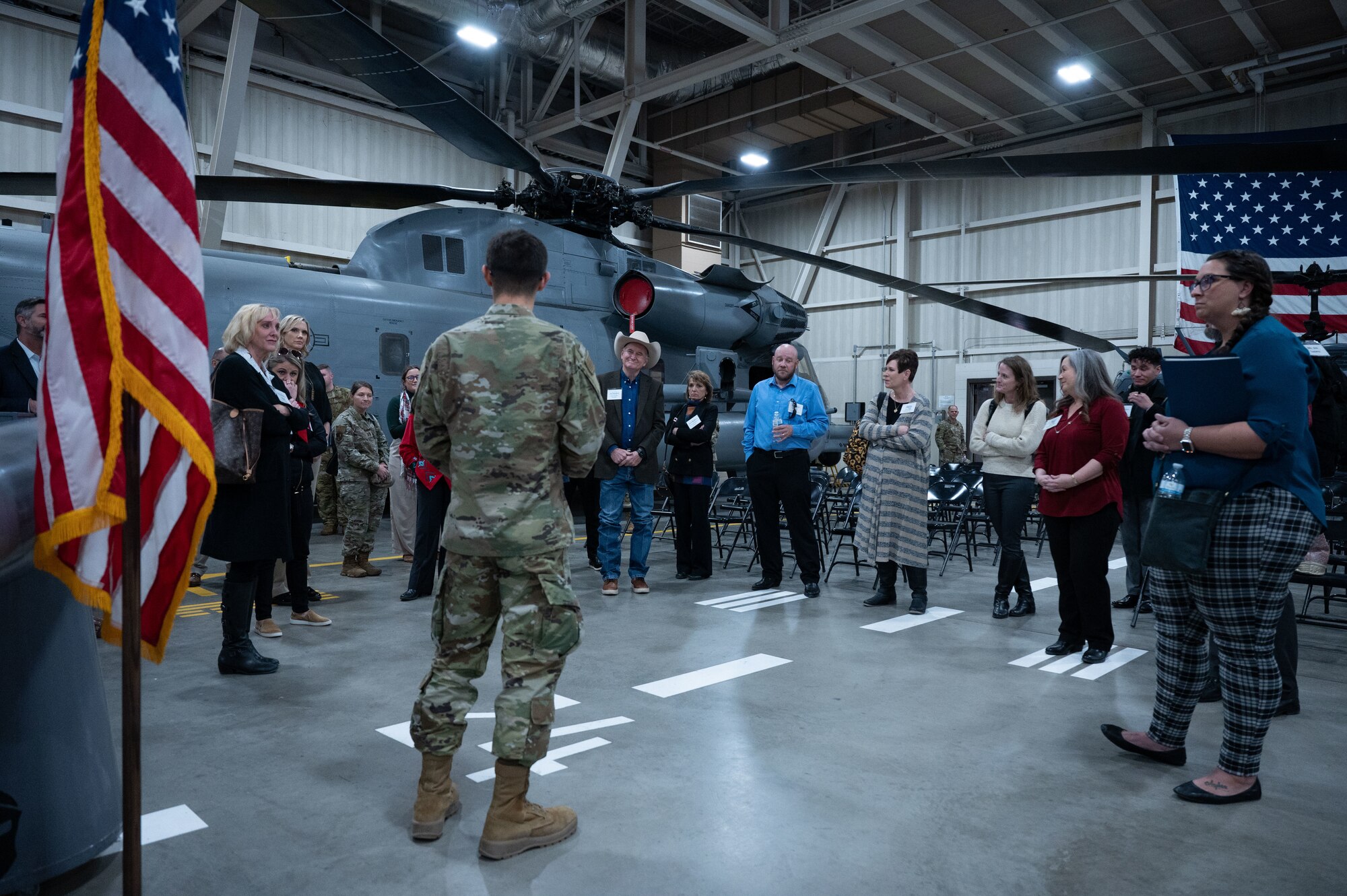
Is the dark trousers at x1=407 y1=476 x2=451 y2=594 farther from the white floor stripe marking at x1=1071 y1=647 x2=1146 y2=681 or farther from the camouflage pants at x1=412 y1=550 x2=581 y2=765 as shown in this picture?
the white floor stripe marking at x1=1071 y1=647 x2=1146 y2=681

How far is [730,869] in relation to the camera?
2229mm

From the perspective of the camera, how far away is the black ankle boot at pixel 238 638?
3.88m

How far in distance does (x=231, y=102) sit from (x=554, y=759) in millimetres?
12033

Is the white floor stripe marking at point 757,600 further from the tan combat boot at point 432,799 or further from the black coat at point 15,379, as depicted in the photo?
the black coat at point 15,379

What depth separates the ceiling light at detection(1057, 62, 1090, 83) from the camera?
14.8 meters

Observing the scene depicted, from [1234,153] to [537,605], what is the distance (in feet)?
11.4

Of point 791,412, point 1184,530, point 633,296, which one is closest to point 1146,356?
point 791,412

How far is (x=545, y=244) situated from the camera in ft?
26.9

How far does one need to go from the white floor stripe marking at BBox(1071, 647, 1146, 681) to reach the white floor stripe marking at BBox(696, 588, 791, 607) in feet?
7.38

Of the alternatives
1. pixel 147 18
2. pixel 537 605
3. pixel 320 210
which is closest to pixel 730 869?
pixel 537 605

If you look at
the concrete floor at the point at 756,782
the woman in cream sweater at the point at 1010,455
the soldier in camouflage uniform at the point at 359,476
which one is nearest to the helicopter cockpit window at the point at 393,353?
the soldier in camouflage uniform at the point at 359,476

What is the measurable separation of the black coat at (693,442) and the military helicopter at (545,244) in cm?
94

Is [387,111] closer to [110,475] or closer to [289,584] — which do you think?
[289,584]

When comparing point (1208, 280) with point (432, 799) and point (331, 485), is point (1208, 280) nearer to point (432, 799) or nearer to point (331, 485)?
point (432, 799)
